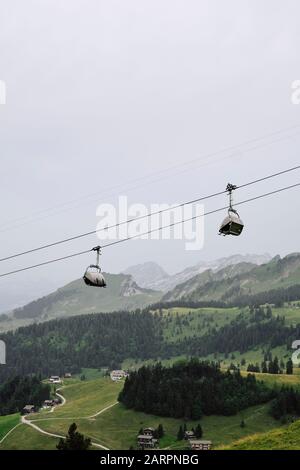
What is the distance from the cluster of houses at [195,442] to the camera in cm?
15938

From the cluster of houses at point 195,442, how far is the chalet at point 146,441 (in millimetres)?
11333

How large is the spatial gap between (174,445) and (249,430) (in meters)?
30.6

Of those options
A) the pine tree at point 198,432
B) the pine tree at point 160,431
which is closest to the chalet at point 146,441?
the pine tree at point 160,431

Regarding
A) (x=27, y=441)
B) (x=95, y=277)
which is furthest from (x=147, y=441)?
(x=95, y=277)

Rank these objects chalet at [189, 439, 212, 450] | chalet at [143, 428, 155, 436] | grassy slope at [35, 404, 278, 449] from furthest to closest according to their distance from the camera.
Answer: chalet at [143, 428, 155, 436] → grassy slope at [35, 404, 278, 449] → chalet at [189, 439, 212, 450]

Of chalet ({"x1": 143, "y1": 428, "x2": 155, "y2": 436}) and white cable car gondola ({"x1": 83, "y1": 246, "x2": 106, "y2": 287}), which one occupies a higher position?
white cable car gondola ({"x1": 83, "y1": 246, "x2": 106, "y2": 287})

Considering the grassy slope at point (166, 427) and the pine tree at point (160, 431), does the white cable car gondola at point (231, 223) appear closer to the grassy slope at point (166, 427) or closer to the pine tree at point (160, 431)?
the grassy slope at point (166, 427)

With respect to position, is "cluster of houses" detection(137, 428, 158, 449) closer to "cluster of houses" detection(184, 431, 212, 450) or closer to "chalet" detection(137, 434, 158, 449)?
"chalet" detection(137, 434, 158, 449)

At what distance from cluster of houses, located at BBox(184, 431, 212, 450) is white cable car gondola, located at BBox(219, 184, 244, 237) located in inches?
5906

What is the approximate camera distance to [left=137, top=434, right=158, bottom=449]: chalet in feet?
539

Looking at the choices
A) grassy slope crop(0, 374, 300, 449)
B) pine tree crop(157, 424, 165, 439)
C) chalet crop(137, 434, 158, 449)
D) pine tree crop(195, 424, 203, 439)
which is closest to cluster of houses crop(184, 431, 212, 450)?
pine tree crop(195, 424, 203, 439)

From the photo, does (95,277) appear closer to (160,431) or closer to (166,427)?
(160,431)

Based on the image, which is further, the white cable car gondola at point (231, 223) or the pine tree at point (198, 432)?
the pine tree at point (198, 432)
